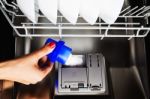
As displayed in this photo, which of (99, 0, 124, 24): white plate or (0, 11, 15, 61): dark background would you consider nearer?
(99, 0, 124, 24): white plate

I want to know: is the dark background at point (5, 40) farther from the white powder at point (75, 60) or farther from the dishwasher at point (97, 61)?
the white powder at point (75, 60)

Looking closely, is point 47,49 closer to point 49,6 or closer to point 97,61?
point 49,6

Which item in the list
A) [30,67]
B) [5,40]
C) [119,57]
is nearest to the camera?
[30,67]

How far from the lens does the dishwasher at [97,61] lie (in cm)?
95

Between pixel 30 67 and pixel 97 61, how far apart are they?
263 mm

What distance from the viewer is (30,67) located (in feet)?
3.00

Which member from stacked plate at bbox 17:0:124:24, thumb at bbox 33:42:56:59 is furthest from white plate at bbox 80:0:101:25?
thumb at bbox 33:42:56:59

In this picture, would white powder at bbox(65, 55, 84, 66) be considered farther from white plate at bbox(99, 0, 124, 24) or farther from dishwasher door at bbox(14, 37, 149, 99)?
white plate at bbox(99, 0, 124, 24)

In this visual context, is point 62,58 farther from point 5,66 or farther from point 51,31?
point 51,31

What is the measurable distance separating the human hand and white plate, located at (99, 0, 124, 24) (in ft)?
0.61

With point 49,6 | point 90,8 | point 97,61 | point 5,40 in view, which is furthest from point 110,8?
point 5,40

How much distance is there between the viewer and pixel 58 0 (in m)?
0.78

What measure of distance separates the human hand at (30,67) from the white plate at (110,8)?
185 mm

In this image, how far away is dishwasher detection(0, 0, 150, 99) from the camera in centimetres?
95
